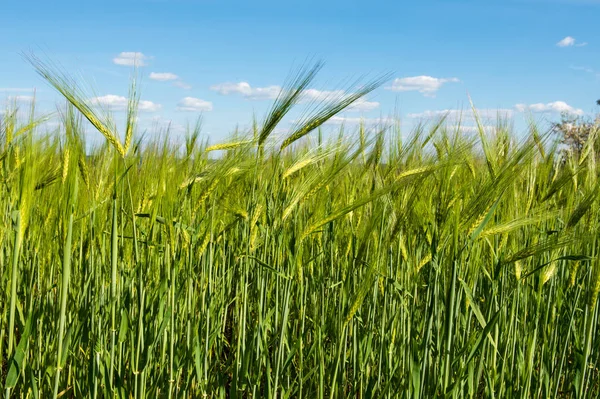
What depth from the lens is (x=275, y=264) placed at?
1.72m

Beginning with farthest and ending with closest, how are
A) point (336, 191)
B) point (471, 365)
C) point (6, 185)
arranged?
point (336, 191), point (6, 185), point (471, 365)

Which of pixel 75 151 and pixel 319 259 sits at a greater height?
pixel 75 151

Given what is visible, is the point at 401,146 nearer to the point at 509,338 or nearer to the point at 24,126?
the point at 509,338

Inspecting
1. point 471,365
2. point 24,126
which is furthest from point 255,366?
point 24,126

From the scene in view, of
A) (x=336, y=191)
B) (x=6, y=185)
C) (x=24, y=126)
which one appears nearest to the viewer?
(x=6, y=185)

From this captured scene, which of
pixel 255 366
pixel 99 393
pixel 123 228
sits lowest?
pixel 99 393

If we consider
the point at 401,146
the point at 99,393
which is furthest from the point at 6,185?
the point at 401,146

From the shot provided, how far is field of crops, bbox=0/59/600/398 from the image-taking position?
1.46 metres

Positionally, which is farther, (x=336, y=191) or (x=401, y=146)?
(x=336, y=191)

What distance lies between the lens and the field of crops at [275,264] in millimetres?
1462

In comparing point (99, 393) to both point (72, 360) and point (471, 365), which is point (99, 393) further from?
point (471, 365)

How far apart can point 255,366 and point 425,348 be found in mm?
500

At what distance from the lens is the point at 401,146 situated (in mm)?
2172

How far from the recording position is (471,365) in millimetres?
1613
